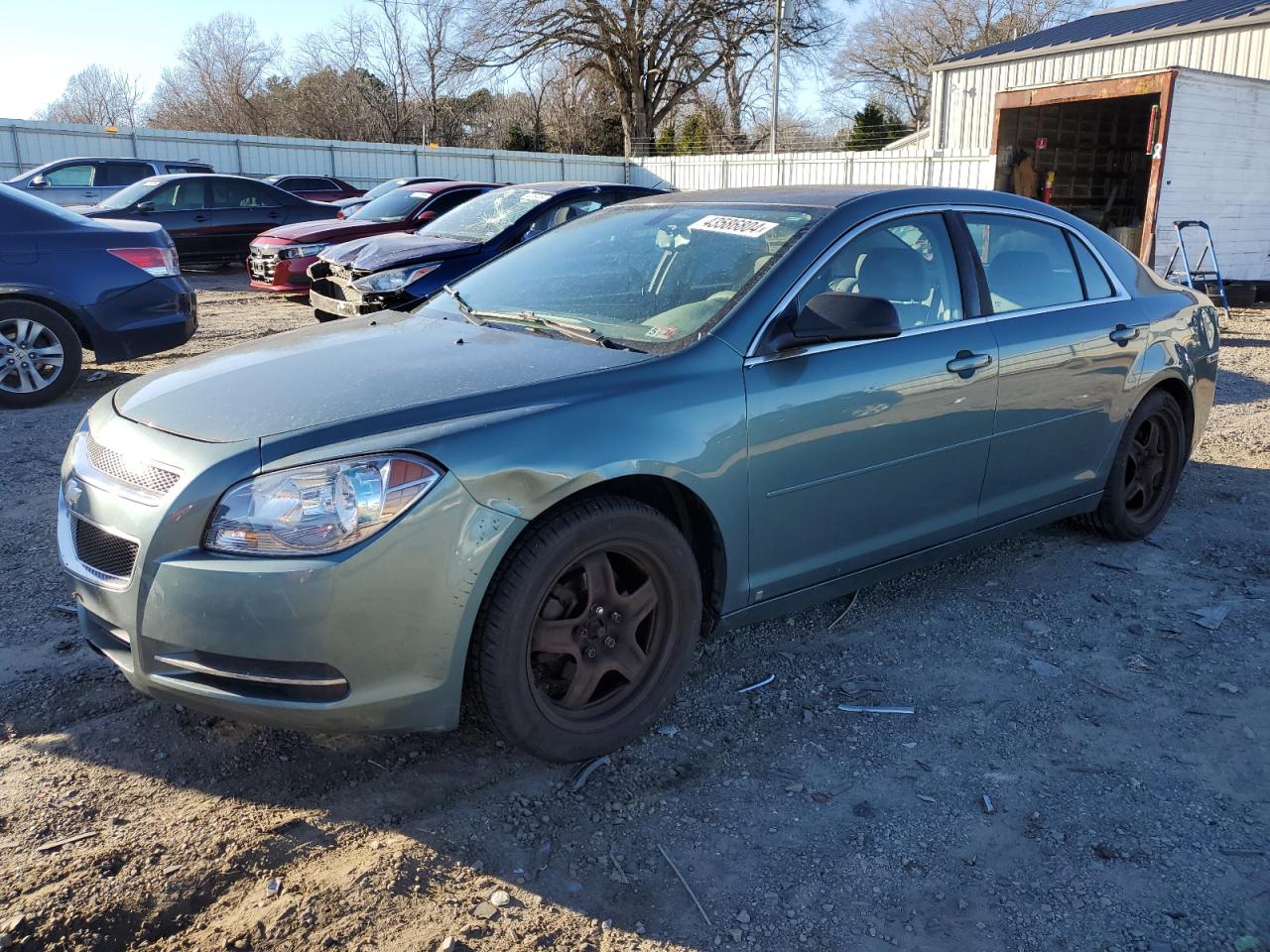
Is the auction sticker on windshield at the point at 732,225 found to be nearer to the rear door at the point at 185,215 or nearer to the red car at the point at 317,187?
the rear door at the point at 185,215

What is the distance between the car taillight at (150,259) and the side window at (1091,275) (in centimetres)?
613

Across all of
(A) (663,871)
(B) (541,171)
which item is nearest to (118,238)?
(A) (663,871)

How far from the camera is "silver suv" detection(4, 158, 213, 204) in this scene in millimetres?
17047

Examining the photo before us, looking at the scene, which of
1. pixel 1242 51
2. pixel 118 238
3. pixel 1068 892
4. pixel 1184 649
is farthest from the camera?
pixel 1242 51

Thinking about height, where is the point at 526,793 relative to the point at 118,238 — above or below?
below

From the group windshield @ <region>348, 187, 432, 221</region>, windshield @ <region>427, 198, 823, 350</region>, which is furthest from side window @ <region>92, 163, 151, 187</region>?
windshield @ <region>427, 198, 823, 350</region>

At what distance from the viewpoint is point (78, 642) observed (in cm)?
362

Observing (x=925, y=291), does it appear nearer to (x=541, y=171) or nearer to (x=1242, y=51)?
(x=1242, y=51)

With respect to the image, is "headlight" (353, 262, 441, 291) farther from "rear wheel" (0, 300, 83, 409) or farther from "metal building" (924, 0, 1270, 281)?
"metal building" (924, 0, 1270, 281)

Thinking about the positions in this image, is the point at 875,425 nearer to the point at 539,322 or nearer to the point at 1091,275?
the point at 539,322

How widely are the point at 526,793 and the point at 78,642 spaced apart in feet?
6.07

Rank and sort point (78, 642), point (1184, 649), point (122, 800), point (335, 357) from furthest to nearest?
point (1184, 649) → point (78, 642) → point (335, 357) → point (122, 800)

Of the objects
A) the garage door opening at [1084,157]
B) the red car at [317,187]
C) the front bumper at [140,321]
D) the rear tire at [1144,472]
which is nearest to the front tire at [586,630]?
the rear tire at [1144,472]

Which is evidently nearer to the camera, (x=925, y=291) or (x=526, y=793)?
(x=526, y=793)
